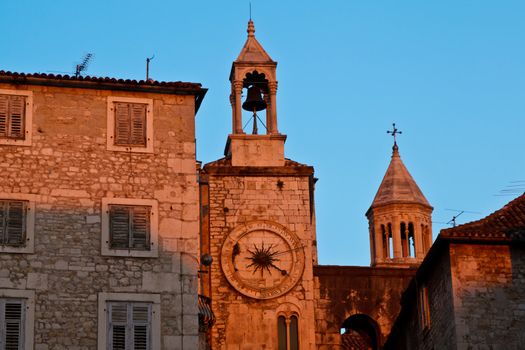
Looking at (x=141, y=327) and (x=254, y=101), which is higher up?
(x=254, y=101)

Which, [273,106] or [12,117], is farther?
[273,106]

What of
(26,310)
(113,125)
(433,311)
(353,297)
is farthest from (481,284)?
(353,297)

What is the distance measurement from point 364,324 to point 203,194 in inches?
300

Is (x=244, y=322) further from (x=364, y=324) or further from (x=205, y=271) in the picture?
(x=364, y=324)

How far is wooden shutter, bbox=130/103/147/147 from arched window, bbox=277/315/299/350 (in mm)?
13190

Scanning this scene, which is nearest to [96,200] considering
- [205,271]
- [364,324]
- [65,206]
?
[65,206]

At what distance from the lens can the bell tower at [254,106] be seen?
48781 mm

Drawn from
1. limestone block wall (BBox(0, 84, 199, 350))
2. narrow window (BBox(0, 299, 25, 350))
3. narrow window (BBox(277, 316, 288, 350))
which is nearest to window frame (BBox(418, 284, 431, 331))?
narrow window (BBox(277, 316, 288, 350))

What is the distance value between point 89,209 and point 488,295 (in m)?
10.7

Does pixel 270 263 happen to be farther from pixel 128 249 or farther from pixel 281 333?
pixel 128 249

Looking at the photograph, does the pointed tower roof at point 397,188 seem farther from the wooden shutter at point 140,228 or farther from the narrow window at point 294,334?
the wooden shutter at point 140,228

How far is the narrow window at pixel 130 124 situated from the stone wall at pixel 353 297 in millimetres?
14388

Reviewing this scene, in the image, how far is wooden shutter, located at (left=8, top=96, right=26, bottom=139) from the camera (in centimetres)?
3384

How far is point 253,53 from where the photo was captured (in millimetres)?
51000
